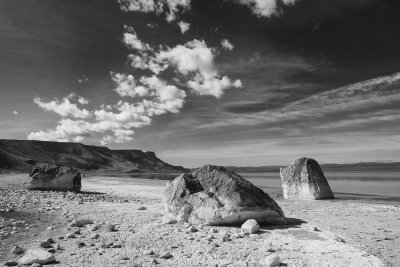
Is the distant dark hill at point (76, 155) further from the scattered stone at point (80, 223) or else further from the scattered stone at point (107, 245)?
the scattered stone at point (107, 245)

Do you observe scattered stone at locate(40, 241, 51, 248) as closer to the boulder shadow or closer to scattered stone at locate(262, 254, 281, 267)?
scattered stone at locate(262, 254, 281, 267)

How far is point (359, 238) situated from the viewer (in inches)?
372

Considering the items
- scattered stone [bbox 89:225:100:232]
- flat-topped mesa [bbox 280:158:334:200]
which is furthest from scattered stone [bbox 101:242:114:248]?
flat-topped mesa [bbox 280:158:334:200]

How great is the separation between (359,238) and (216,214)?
13.0 feet

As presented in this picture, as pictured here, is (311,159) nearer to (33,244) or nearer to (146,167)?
(33,244)

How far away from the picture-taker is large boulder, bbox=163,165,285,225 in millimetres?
9469

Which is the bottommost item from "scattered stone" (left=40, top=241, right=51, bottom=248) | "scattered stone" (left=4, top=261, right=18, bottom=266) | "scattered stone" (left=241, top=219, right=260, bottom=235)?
"scattered stone" (left=4, top=261, right=18, bottom=266)

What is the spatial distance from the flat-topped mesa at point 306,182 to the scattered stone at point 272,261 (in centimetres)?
1582

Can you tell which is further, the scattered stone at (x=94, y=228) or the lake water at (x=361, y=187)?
the lake water at (x=361, y=187)

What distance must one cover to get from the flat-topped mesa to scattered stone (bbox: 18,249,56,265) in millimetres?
17533

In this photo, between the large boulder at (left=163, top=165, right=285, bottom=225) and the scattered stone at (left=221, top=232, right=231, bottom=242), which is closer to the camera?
the scattered stone at (left=221, top=232, right=231, bottom=242)

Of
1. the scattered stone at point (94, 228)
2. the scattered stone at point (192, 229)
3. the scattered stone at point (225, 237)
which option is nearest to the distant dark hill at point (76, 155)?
the scattered stone at point (94, 228)

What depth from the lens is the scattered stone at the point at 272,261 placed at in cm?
617

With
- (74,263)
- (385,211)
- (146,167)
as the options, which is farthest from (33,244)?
(146,167)
